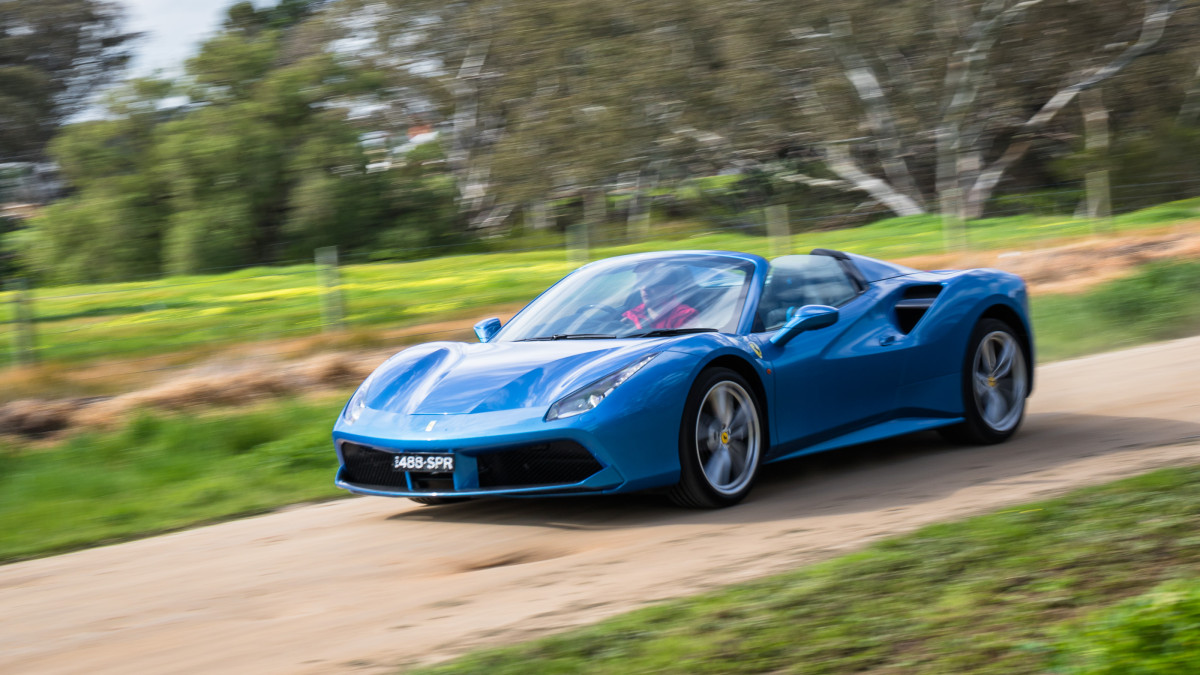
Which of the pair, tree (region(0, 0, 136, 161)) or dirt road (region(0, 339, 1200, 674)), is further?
tree (region(0, 0, 136, 161))

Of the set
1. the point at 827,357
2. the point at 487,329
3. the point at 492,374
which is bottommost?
the point at 827,357

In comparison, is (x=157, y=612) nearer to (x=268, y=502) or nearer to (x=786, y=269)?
(x=268, y=502)

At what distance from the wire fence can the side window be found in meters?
7.52

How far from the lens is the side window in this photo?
249 inches

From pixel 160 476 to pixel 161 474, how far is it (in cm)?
5

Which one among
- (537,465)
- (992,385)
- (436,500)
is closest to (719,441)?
(537,465)

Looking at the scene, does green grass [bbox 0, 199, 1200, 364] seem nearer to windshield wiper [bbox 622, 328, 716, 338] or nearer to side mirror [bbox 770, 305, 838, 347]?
windshield wiper [bbox 622, 328, 716, 338]

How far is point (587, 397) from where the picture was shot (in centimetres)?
543

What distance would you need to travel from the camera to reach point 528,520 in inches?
227

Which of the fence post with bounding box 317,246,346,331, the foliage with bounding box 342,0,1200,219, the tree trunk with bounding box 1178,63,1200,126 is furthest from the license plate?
the tree trunk with bounding box 1178,63,1200,126

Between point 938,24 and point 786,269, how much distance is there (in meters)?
26.7

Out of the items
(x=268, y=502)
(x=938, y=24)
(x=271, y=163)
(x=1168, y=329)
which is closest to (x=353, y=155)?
(x=271, y=163)

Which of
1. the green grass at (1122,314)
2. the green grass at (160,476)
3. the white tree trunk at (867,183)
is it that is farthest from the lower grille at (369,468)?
the white tree trunk at (867,183)

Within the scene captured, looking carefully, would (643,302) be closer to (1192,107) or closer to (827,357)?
(827,357)
